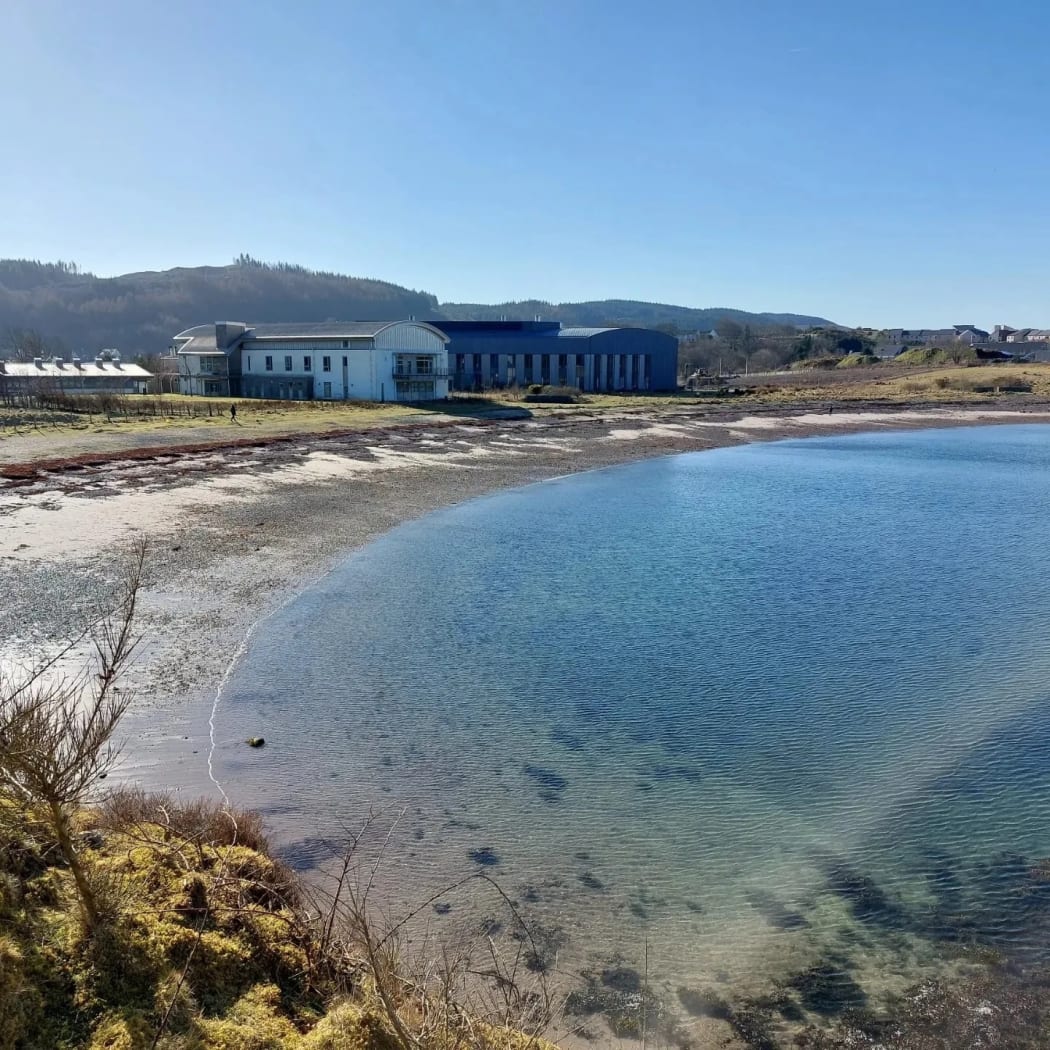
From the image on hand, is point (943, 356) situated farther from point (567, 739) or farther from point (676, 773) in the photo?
point (676, 773)

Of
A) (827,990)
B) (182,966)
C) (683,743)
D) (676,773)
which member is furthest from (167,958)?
(683,743)

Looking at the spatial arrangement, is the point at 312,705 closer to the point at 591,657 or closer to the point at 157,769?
the point at 157,769

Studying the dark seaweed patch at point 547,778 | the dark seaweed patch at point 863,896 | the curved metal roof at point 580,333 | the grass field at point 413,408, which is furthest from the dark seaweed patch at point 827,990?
the curved metal roof at point 580,333

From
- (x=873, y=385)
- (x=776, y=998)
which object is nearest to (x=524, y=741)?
(x=776, y=998)

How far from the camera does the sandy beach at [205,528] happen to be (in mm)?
12641

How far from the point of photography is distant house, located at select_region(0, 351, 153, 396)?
2970 inches

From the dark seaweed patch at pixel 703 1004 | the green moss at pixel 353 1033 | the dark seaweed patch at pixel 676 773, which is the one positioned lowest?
the dark seaweed patch at pixel 703 1004

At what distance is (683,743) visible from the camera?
11016 millimetres

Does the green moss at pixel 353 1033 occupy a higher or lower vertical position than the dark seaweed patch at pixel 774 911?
higher

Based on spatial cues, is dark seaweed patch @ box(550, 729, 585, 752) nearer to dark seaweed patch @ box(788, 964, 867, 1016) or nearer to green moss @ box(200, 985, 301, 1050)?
dark seaweed patch @ box(788, 964, 867, 1016)

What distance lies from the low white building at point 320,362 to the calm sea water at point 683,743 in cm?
4588

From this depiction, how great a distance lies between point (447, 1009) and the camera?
4.74 metres

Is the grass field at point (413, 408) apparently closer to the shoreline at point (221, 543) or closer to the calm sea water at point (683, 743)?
the shoreline at point (221, 543)

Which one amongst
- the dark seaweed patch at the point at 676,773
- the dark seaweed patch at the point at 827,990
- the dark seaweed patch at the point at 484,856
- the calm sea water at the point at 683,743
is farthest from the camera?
A: the dark seaweed patch at the point at 676,773
